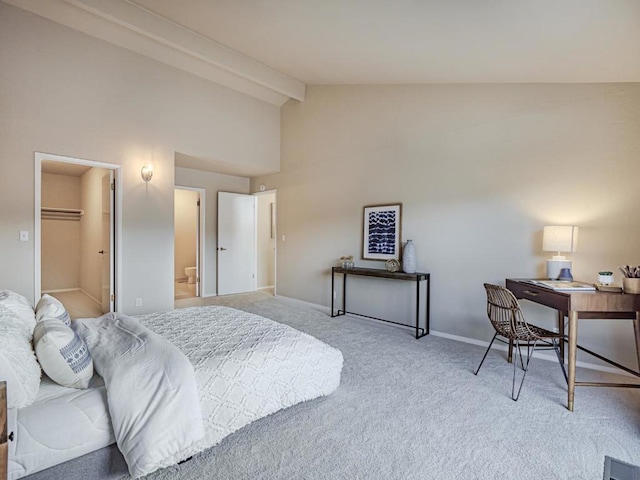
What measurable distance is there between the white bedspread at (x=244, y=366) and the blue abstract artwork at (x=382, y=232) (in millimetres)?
2247

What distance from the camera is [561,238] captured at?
9.25 feet

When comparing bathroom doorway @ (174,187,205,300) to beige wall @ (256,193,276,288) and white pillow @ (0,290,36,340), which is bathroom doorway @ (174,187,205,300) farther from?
white pillow @ (0,290,36,340)

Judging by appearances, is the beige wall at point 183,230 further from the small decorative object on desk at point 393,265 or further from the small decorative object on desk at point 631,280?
the small decorative object on desk at point 631,280

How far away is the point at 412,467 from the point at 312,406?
772 millimetres

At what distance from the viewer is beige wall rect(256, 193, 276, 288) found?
7.06m

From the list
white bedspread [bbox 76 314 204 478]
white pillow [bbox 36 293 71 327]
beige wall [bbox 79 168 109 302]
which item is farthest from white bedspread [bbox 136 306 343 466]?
beige wall [bbox 79 168 109 302]

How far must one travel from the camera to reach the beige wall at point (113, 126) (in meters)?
3.46

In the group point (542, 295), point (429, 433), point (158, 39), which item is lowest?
point (429, 433)

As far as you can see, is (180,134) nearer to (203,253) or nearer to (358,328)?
(203,253)

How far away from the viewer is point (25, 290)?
11.6ft

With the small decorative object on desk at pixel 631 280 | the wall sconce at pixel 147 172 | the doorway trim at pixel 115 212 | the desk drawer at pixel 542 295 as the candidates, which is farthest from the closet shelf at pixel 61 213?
the small decorative object on desk at pixel 631 280

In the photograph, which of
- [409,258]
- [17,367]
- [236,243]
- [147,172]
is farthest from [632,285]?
[236,243]

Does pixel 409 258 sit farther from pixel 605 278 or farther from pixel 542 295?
pixel 605 278

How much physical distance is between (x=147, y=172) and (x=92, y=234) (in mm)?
2573
